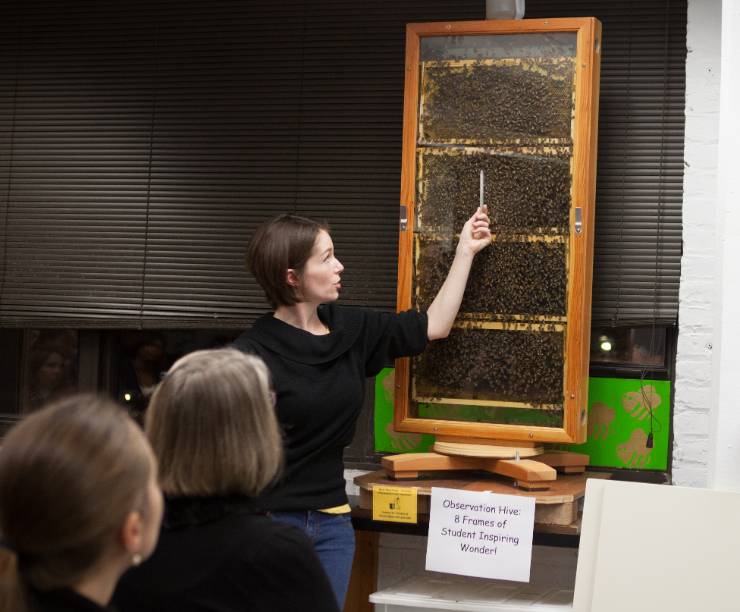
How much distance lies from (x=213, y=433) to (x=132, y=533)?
30 cm

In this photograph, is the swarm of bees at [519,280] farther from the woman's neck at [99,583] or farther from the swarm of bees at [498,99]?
the woman's neck at [99,583]

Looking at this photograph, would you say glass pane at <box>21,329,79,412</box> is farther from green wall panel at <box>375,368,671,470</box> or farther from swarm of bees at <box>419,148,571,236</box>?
green wall panel at <box>375,368,671,470</box>

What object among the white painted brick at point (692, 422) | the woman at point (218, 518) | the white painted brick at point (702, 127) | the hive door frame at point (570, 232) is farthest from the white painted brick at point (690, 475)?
the woman at point (218, 518)

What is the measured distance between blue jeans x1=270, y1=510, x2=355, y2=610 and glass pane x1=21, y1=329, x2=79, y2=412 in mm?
1448

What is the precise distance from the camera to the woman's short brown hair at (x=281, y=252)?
2750 millimetres

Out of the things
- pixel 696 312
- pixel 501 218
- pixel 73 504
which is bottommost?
pixel 73 504

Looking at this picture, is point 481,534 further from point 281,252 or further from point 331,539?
point 281,252

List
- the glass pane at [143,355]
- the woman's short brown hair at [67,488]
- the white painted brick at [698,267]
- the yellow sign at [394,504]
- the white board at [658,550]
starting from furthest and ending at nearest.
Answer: the glass pane at [143,355]
the white painted brick at [698,267]
the yellow sign at [394,504]
the white board at [658,550]
the woman's short brown hair at [67,488]

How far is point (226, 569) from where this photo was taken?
150cm

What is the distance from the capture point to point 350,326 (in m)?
2.87

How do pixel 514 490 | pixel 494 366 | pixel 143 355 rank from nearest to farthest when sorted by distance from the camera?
pixel 514 490 → pixel 494 366 → pixel 143 355

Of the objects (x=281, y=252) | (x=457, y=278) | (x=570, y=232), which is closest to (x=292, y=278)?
(x=281, y=252)

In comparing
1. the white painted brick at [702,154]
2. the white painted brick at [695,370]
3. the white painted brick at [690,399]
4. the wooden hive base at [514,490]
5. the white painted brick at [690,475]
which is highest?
the white painted brick at [702,154]

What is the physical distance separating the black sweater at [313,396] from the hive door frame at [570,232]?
315mm
